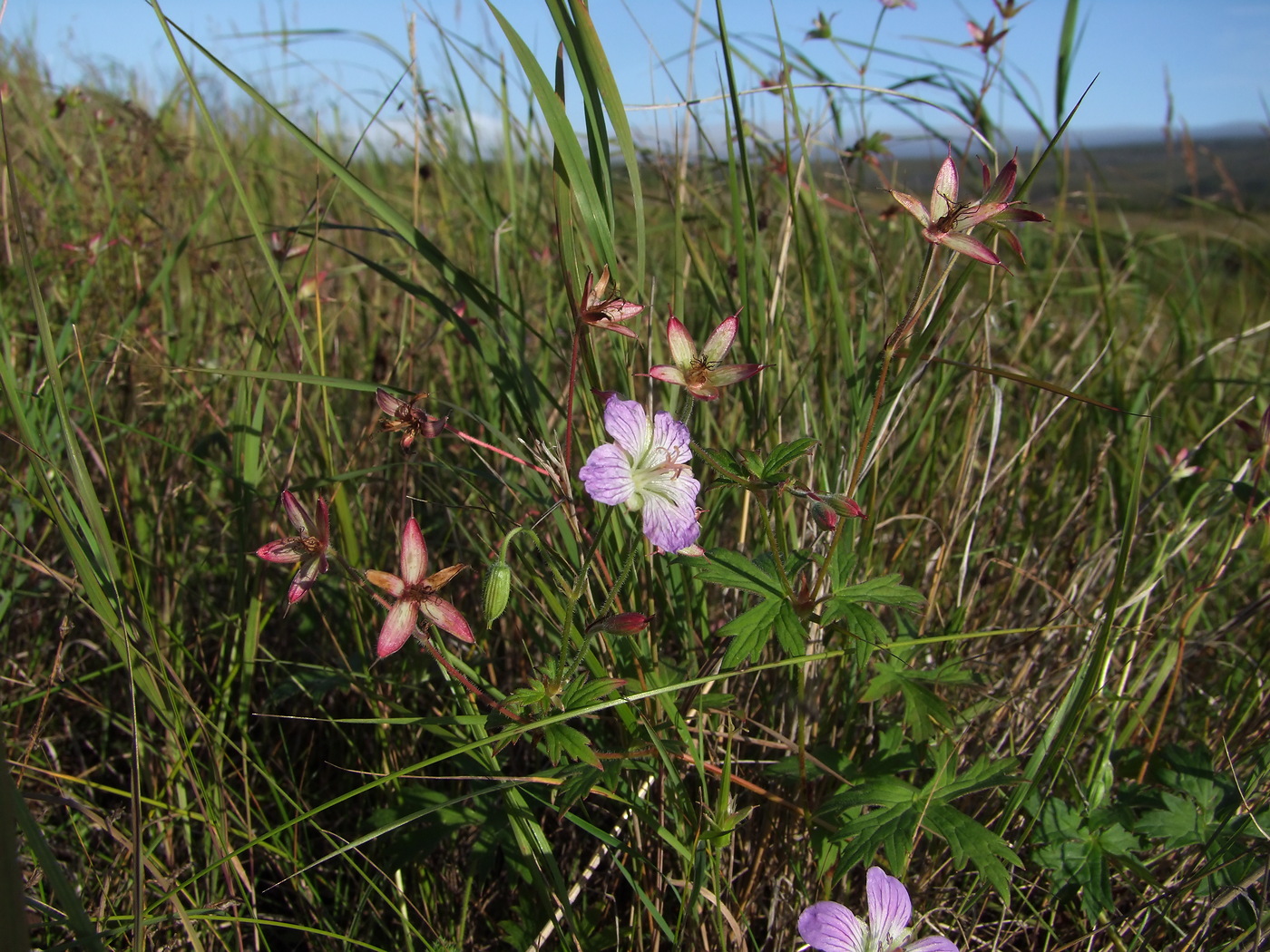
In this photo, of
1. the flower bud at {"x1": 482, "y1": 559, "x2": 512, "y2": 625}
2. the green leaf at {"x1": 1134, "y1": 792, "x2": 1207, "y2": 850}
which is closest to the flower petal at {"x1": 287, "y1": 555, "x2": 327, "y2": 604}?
the flower bud at {"x1": 482, "y1": 559, "x2": 512, "y2": 625}

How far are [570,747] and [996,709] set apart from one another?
924 mm

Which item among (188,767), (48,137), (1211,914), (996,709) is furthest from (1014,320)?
(48,137)

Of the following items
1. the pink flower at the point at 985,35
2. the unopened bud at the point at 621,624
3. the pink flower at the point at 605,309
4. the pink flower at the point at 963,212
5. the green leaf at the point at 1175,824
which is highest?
the pink flower at the point at 985,35

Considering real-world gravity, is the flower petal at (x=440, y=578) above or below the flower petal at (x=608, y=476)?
below

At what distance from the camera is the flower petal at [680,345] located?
117 centimetres

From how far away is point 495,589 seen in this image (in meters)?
1.10

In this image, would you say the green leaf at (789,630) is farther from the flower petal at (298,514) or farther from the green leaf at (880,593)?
the flower petal at (298,514)

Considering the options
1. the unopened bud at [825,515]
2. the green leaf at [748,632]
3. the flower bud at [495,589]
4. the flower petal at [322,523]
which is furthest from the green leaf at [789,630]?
the flower petal at [322,523]

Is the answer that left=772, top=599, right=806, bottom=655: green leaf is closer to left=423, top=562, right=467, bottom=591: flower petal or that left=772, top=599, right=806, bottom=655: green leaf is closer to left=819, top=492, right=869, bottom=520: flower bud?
left=819, top=492, right=869, bottom=520: flower bud

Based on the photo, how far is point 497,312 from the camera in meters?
1.52

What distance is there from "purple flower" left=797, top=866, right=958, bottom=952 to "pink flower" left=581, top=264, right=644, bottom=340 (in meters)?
0.81

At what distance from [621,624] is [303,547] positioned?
439 mm

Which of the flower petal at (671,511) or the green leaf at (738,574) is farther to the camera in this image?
the green leaf at (738,574)

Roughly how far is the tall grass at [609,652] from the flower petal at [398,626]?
9 centimetres
